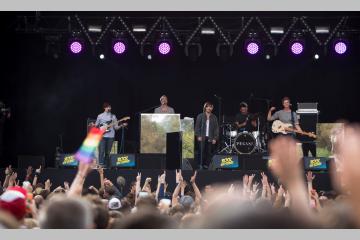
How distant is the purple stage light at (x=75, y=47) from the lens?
17.3m

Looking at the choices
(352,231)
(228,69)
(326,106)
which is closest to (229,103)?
(228,69)

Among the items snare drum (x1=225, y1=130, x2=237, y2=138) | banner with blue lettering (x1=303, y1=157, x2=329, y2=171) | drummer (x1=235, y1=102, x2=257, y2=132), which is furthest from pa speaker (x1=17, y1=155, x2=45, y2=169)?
banner with blue lettering (x1=303, y1=157, x2=329, y2=171)

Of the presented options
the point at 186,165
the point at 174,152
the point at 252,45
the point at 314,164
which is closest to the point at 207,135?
Result: the point at 186,165

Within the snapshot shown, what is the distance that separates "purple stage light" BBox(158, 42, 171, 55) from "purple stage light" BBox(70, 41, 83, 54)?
1956mm

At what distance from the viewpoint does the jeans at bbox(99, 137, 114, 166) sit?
16.9m

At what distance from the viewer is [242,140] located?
17.5m

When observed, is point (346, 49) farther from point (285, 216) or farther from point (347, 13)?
point (285, 216)

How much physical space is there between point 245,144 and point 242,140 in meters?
0.13

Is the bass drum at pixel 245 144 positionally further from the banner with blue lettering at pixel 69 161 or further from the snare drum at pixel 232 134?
the banner with blue lettering at pixel 69 161

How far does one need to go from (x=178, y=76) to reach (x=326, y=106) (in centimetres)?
434

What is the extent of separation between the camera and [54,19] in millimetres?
18547

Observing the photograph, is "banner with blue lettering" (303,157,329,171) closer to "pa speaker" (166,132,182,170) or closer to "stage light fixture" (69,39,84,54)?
"pa speaker" (166,132,182,170)

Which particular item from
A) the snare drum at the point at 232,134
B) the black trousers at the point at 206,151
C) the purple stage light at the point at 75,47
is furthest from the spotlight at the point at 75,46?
the snare drum at the point at 232,134

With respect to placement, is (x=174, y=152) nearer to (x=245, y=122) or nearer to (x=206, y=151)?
(x=206, y=151)
